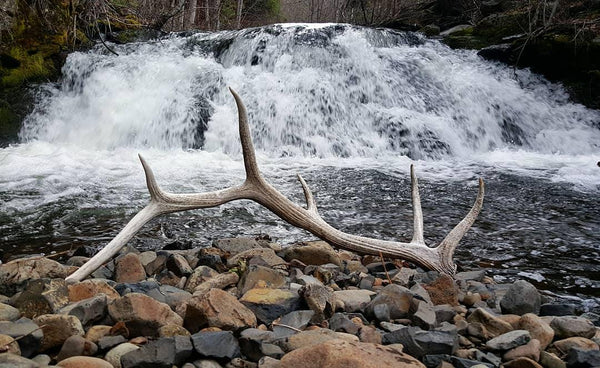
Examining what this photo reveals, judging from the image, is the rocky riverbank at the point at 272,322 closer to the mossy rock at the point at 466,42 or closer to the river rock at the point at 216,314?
the river rock at the point at 216,314

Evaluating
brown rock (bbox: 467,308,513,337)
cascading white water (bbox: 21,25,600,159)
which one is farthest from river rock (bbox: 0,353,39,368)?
cascading white water (bbox: 21,25,600,159)

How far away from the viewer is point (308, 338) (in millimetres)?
2100

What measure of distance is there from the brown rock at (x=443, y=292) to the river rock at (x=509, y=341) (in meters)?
0.61

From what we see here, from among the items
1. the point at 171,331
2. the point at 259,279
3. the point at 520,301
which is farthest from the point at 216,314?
the point at 520,301

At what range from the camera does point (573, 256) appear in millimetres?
4504

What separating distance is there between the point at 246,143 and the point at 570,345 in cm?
201

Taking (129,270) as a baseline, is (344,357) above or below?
above

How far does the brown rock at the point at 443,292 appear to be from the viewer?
9.74ft

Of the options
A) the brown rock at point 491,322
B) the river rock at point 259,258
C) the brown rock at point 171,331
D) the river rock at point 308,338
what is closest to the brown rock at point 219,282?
the river rock at point 259,258

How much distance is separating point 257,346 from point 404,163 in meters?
7.25

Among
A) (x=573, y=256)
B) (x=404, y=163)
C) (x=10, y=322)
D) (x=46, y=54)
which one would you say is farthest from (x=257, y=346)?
(x=46, y=54)

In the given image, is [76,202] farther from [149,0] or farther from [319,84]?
[149,0]

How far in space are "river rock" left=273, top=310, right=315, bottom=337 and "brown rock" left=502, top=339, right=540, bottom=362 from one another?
93 cm

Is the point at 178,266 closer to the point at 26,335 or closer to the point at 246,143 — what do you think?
the point at 246,143
